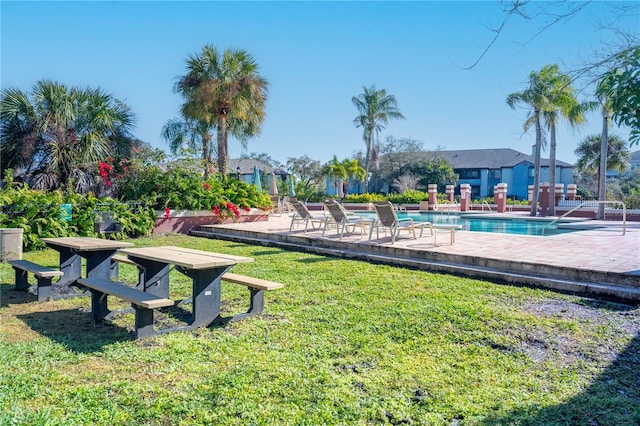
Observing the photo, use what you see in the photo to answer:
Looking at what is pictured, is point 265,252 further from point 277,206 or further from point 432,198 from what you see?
point 432,198

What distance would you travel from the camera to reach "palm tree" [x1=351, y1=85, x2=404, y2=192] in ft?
127

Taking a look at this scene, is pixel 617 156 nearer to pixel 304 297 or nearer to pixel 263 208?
pixel 263 208

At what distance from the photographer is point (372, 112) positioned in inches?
1527

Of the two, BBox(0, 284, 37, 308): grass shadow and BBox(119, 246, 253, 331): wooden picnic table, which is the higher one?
BBox(119, 246, 253, 331): wooden picnic table

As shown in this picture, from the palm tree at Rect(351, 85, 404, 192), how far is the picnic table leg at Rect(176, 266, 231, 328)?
113ft

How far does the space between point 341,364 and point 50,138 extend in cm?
1319

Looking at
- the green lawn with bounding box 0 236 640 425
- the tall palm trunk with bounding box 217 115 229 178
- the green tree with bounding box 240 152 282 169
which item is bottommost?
the green lawn with bounding box 0 236 640 425

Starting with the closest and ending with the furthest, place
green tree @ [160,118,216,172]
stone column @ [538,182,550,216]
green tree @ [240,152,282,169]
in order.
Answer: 1. stone column @ [538,182,550,216]
2. green tree @ [160,118,216,172]
3. green tree @ [240,152,282,169]

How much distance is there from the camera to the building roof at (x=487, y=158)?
51.2 m

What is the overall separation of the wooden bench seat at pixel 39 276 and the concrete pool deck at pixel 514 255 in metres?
5.12

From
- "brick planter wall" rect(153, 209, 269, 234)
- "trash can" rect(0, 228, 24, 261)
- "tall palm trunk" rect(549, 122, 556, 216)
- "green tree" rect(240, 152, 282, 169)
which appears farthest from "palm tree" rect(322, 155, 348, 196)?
"green tree" rect(240, 152, 282, 169)

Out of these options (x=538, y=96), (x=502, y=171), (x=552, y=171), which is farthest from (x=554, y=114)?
(x=502, y=171)

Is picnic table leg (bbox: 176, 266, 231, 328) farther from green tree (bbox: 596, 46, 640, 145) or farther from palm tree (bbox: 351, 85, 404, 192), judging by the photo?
palm tree (bbox: 351, 85, 404, 192)

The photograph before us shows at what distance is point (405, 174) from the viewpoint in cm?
4569
